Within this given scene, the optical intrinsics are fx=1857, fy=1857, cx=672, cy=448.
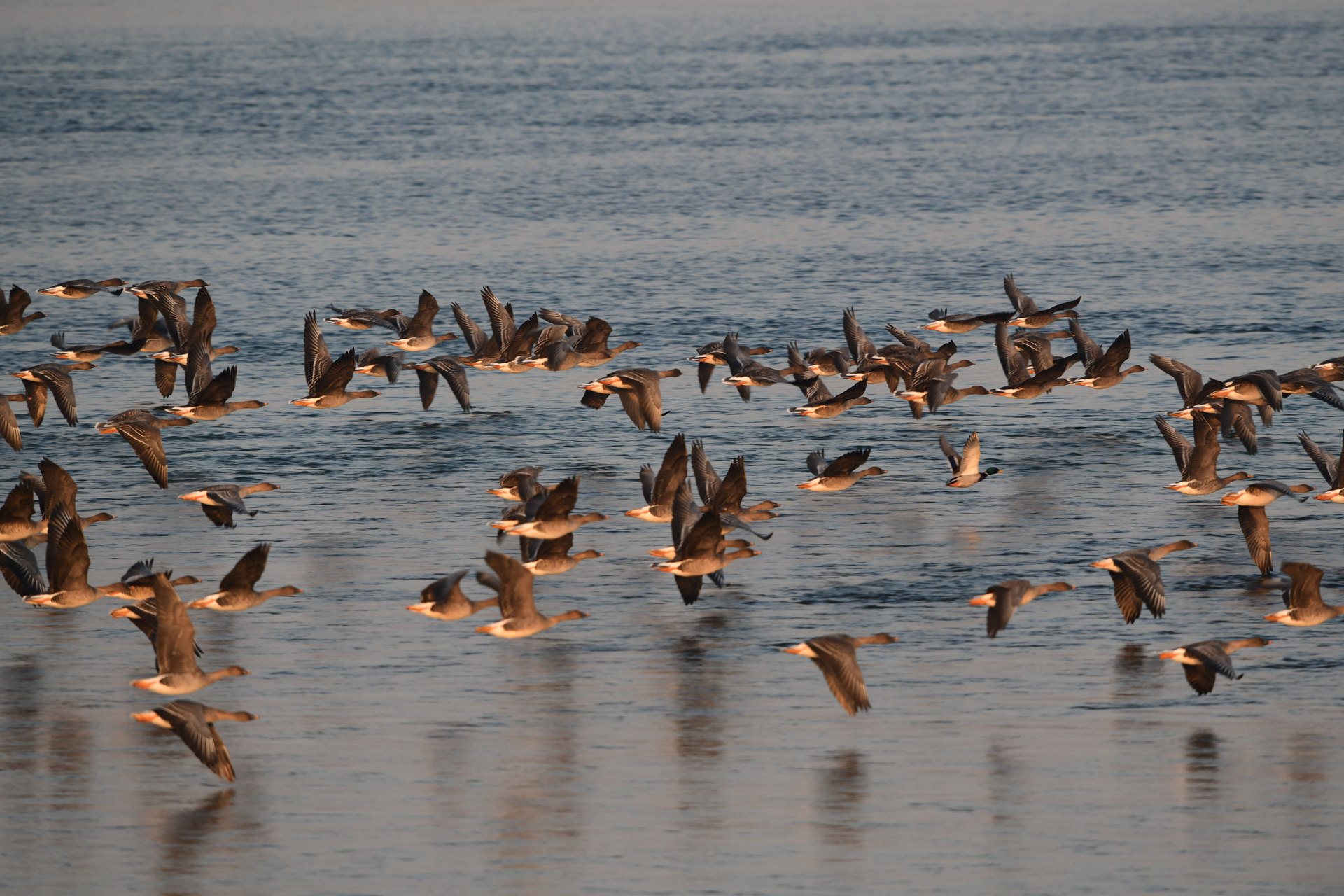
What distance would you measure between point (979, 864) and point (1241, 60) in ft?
198

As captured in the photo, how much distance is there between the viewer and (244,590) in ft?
43.0

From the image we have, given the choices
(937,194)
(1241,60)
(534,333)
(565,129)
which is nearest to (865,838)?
(534,333)

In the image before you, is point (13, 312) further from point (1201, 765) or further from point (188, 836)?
point (1201, 765)

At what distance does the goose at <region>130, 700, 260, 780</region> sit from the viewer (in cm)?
1036

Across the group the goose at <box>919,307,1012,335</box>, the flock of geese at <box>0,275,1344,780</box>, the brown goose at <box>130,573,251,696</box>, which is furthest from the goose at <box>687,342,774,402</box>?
the brown goose at <box>130,573,251,696</box>

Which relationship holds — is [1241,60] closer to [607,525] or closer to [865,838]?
[607,525]

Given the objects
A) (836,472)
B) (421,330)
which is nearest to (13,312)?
(421,330)

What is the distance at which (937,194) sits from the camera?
1490 inches

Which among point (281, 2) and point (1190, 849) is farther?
point (281, 2)

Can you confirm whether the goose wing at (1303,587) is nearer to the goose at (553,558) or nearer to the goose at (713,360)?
the goose at (553,558)

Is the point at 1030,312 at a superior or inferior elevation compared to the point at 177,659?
superior

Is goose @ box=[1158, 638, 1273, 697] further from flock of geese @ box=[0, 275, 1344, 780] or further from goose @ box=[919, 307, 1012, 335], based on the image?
goose @ box=[919, 307, 1012, 335]

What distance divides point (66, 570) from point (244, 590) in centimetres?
123

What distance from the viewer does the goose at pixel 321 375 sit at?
1869 cm
